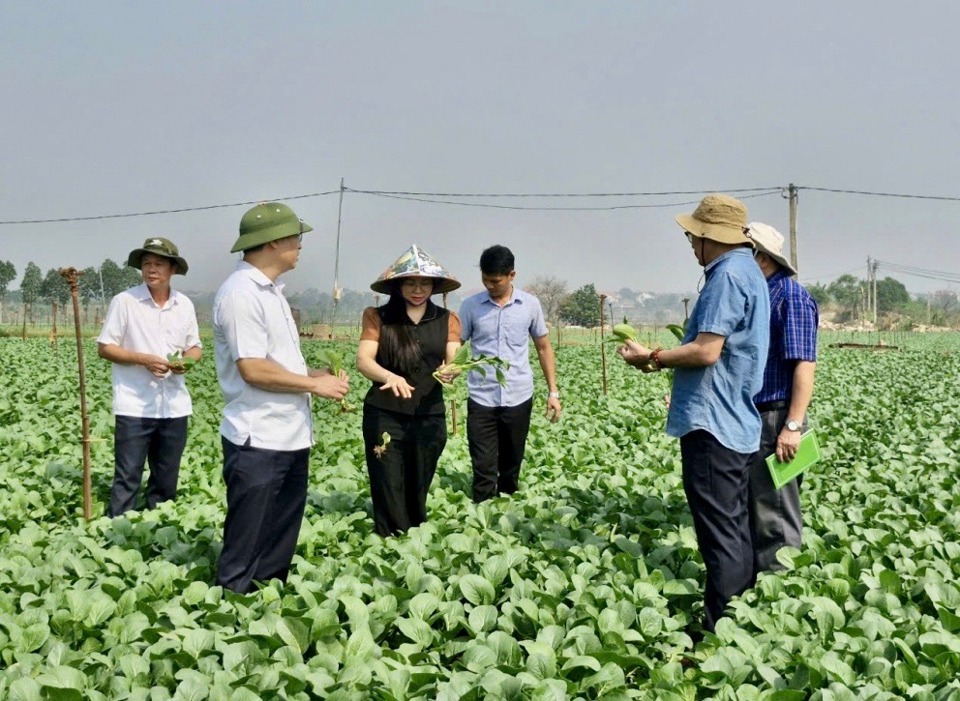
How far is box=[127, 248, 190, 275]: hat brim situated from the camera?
5.13 m

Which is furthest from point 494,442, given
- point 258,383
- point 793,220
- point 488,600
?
point 793,220

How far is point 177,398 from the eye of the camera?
207 inches

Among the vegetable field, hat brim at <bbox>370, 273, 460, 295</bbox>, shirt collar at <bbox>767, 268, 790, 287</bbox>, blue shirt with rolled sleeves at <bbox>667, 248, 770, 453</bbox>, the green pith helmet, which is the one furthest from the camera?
hat brim at <bbox>370, 273, 460, 295</bbox>

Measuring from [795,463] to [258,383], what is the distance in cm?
239

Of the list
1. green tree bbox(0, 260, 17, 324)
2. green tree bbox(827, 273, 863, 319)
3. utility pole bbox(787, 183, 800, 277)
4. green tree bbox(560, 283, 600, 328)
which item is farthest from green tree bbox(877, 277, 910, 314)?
green tree bbox(0, 260, 17, 324)

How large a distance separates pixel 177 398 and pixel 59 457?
2432 mm

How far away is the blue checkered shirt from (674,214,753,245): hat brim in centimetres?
58

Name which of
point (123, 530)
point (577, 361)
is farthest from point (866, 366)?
point (123, 530)

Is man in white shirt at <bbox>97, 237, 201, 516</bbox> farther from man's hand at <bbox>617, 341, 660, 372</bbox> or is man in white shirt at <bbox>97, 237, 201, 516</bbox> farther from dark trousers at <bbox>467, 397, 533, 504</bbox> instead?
man's hand at <bbox>617, 341, 660, 372</bbox>

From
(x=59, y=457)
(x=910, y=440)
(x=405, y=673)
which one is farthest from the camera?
(x=910, y=440)

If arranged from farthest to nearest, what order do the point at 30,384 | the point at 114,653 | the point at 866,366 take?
the point at 866,366 → the point at 30,384 → the point at 114,653

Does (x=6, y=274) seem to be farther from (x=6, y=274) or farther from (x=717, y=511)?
(x=717, y=511)

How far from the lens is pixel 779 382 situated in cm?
389

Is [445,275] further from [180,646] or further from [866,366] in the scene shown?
[866,366]
